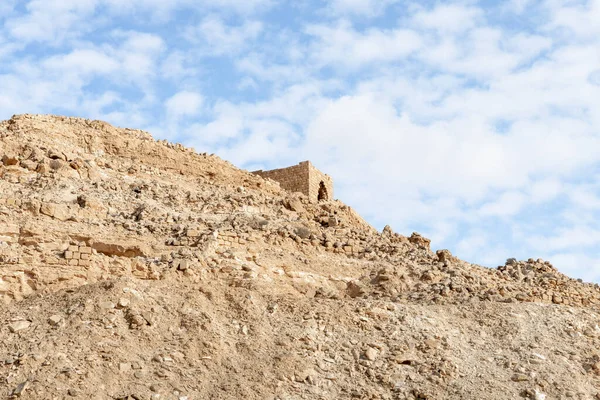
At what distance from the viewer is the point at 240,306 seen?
39.7 ft

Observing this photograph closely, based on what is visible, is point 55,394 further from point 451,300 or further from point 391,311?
point 451,300

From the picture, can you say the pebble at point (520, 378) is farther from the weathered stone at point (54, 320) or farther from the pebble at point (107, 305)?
the weathered stone at point (54, 320)

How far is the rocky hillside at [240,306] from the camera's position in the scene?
10.6 m

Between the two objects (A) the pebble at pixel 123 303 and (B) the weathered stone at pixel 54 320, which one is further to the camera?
(A) the pebble at pixel 123 303

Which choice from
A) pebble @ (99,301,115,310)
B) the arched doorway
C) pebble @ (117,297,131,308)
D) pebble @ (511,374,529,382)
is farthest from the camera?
the arched doorway

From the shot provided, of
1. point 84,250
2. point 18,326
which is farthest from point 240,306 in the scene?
point 18,326

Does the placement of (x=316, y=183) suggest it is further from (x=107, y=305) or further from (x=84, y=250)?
(x=107, y=305)

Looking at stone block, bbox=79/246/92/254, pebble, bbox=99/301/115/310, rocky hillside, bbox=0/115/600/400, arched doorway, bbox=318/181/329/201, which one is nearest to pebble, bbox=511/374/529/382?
rocky hillside, bbox=0/115/600/400

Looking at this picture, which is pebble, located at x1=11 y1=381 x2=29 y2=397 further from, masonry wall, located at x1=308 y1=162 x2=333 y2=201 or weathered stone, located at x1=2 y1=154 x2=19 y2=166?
masonry wall, located at x1=308 y1=162 x2=333 y2=201

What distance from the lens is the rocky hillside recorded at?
10.6 meters

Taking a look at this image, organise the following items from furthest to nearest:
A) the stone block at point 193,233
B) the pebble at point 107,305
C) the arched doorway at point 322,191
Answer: the arched doorway at point 322,191
the stone block at point 193,233
the pebble at point 107,305

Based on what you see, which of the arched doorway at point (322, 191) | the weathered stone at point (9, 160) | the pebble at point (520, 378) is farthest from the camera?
the arched doorway at point (322, 191)

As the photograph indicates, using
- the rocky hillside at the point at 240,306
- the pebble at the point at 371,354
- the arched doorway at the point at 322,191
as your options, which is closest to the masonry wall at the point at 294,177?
the arched doorway at the point at 322,191

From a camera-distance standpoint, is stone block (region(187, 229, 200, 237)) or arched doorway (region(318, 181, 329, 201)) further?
arched doorway (region(318, 181, 329, 201))
